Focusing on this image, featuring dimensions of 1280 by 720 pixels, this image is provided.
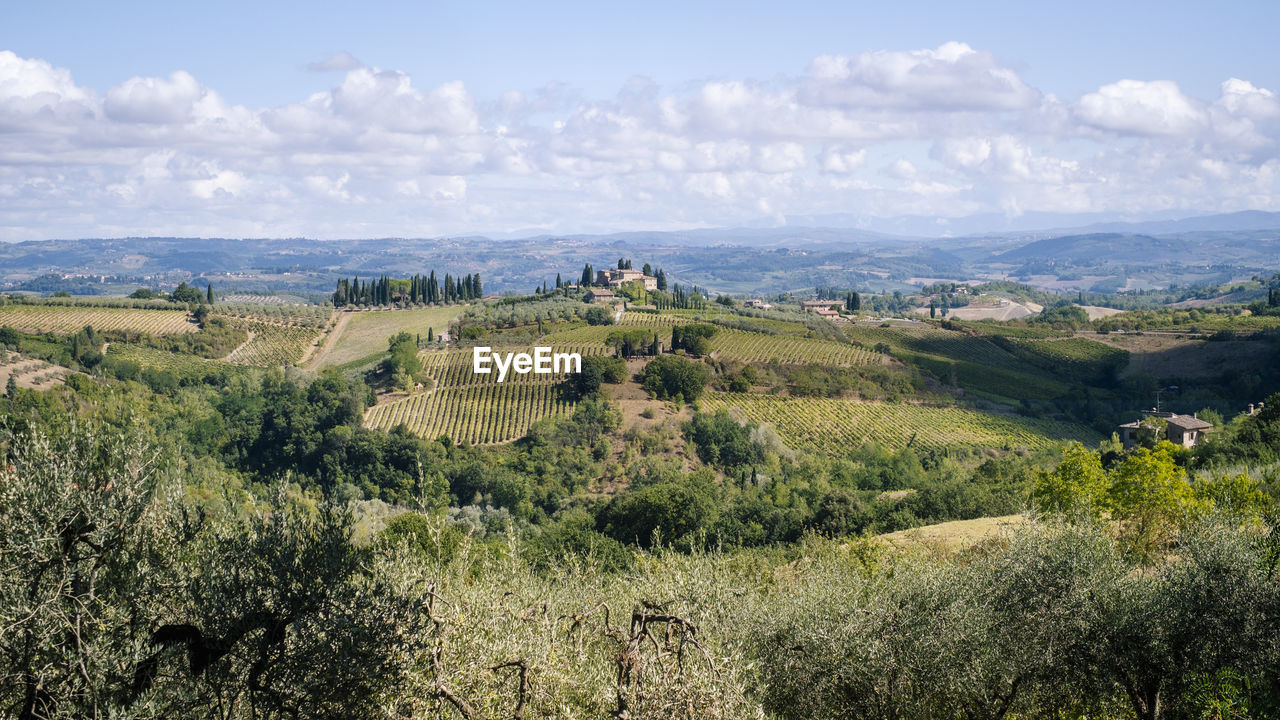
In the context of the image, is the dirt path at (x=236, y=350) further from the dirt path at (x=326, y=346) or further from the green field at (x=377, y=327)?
the green field at (x=377, y=327)

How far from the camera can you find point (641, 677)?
11.0 m

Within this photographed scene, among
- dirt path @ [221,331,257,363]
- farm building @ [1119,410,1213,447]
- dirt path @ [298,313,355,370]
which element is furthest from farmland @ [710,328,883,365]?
dirt path @ [221,331,257,363]

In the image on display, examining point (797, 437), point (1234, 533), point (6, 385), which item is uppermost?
point (1234, 533)

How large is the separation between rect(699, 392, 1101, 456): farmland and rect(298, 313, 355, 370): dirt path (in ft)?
167

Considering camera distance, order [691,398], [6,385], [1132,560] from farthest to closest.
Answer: [691,398] < [6,385] < [1132,560]

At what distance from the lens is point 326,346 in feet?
377

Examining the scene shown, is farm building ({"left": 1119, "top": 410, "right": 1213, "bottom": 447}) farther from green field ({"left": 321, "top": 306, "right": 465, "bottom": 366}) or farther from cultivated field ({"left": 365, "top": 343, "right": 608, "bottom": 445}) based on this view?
green field ({"left": 321, "top": 306, "right": 465, "bottom": 366})

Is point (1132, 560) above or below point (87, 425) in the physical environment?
below

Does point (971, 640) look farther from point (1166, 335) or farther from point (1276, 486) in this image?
point (1166, 335)

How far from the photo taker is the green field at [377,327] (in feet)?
362

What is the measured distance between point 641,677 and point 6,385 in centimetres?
8069

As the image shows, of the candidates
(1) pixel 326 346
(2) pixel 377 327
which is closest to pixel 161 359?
(1) pixel 326 346

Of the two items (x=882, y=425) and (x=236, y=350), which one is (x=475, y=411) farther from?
(x=236, y=350)

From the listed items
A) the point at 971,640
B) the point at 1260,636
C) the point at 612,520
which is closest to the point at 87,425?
the point at 971,640
